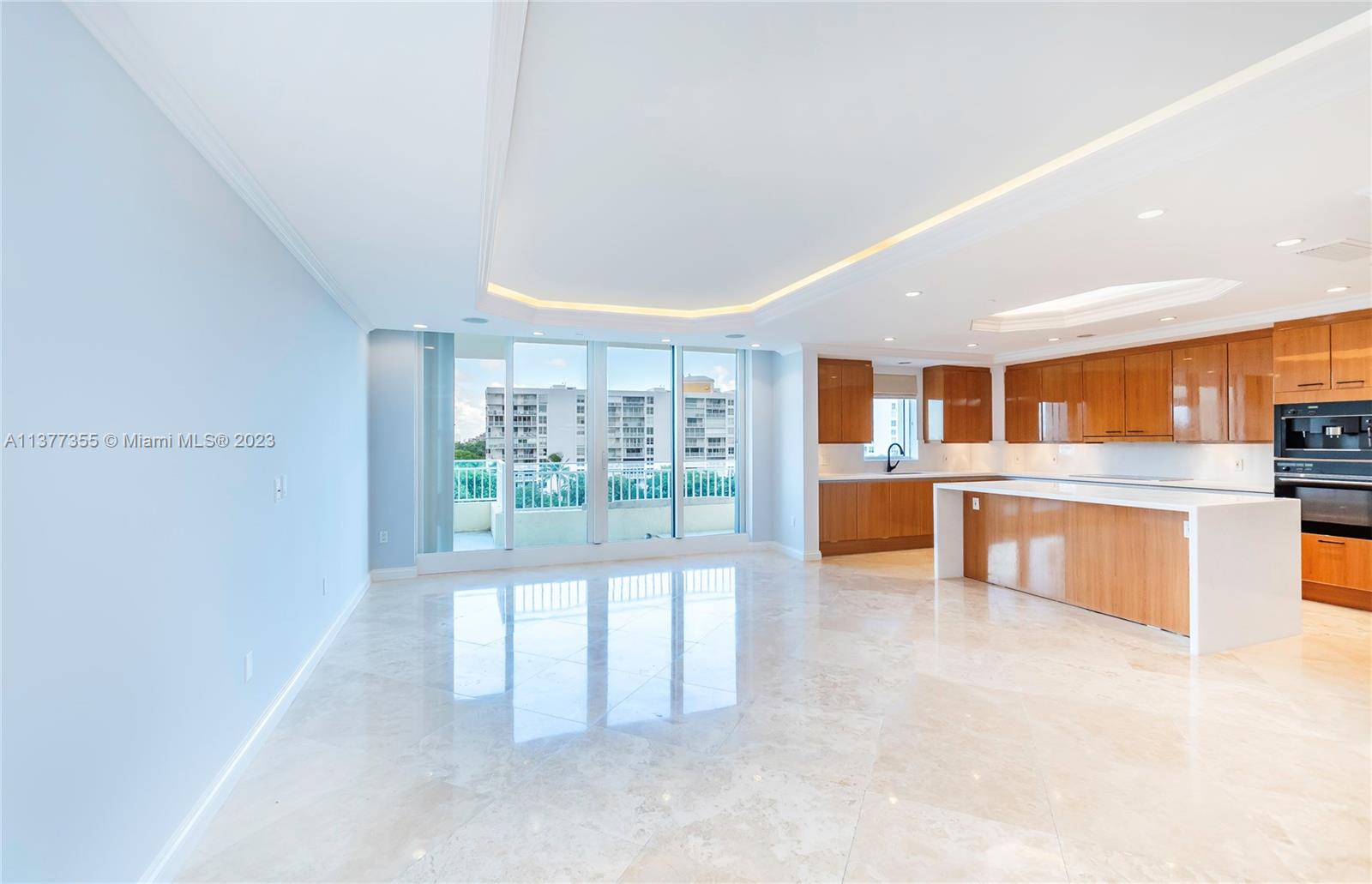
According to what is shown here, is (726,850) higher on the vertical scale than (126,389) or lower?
lower

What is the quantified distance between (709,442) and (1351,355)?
18.3 ft

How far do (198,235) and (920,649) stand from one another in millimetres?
4133

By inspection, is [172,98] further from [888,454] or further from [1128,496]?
[888,454]

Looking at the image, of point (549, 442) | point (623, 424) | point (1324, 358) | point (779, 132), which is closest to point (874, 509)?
point (623, 424)

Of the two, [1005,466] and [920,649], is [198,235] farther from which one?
[1005,466]

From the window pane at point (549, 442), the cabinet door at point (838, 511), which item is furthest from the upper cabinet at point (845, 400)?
the window pane at point (549, 442)

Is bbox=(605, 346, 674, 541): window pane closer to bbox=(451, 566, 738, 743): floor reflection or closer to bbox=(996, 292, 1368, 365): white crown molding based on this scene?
bbox=(451, 566, 738, 743): floor reflection

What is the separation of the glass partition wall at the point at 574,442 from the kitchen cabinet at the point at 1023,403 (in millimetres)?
3579

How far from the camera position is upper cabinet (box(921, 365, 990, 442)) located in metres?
7.79

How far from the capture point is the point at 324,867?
188 centimetres

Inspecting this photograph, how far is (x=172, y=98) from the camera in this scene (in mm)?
1804

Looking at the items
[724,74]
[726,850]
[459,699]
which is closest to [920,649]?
[726,850]

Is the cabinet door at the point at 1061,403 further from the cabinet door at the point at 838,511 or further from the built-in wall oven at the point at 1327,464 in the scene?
the cabinet door at the point at 838,511

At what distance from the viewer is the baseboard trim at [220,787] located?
181 cm
